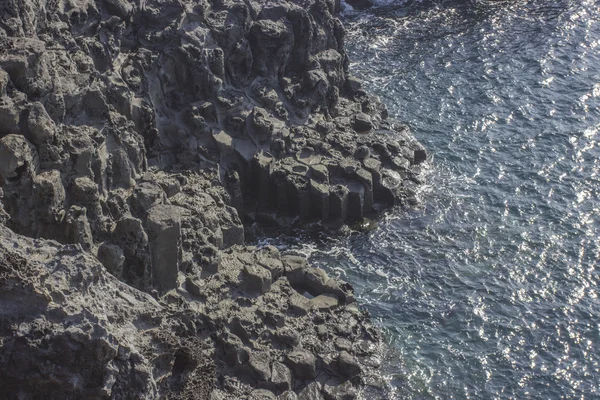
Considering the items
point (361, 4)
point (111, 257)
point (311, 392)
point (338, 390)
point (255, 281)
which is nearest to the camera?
point (111, 257)

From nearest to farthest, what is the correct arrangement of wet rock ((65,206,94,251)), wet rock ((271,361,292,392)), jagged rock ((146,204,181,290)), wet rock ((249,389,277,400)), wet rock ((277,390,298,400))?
wet rock ((65,206,94,251))
wet rock ((249,389,277,400))
jagged rock ((146,204,181,290))
wet rock ((277,390,298,400))
wet rock ((271,361,292,392))

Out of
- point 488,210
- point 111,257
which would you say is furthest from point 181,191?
point 488,210

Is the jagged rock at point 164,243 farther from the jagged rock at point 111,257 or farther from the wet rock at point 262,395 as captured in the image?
the wet rock at point 262,395

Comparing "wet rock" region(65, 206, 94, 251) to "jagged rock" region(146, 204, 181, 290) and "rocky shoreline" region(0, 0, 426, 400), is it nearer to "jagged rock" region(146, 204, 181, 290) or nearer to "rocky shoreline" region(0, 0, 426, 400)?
"rocky shoreline" region(0, 0, 426, 400)

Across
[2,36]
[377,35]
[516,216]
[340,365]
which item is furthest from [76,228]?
[377,35]

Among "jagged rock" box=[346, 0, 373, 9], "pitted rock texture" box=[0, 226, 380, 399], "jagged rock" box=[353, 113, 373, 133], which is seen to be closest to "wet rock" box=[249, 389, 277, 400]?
"pitted rock texture" box=[0, 226, 380, 399]

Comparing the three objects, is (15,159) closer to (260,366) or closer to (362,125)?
(260,366)
